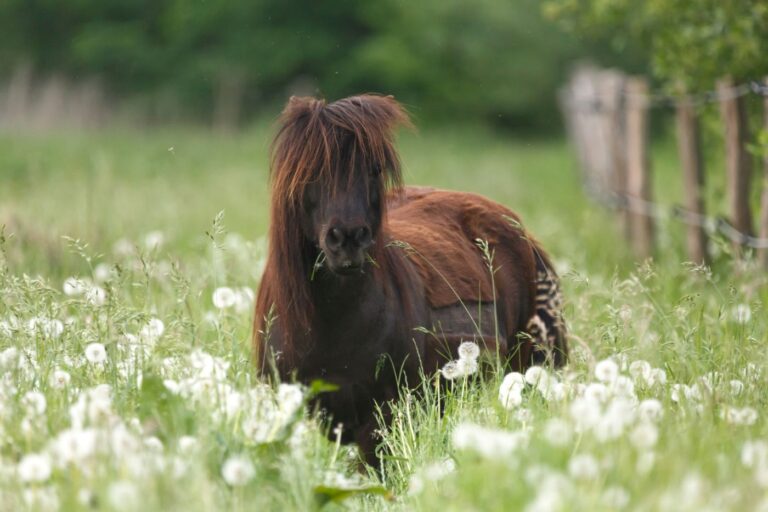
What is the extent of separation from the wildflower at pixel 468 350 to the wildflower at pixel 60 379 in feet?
5.36

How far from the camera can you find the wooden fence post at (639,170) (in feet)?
40.6

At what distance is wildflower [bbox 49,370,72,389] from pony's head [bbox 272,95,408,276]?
1043 millimetres

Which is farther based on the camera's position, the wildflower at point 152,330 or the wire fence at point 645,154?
the wire fence at point 645,154

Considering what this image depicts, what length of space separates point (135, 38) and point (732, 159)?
142 feet

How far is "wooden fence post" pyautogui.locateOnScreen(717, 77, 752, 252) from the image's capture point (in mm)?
8938

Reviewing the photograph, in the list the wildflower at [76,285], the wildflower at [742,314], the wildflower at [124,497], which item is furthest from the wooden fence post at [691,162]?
the wildflower at [124,497]

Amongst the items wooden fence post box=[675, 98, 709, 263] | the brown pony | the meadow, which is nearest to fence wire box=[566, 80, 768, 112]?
wooden fence post box=[675, 98, 709, 263]

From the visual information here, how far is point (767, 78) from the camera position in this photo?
317 inches

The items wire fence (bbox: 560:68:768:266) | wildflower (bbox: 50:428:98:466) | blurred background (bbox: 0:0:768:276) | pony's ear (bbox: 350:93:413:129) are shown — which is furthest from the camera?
blurred background (bbox: 0:0:768:276)

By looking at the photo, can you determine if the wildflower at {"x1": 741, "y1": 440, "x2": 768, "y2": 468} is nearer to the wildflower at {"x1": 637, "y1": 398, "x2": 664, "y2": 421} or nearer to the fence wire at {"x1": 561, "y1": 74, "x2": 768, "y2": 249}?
the wildflower at {"x1": 637, "y1": 398, "x2": 664, "y2": 421}

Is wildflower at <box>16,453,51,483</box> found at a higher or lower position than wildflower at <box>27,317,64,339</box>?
higher

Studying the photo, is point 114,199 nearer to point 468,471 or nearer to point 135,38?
point 468,471

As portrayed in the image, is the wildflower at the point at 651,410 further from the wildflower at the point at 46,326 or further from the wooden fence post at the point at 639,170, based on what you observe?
the wooden fence post at the point at 639,170

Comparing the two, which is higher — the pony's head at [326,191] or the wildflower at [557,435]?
the pony's head at [326,191]
